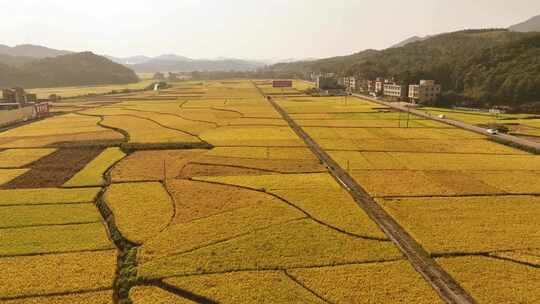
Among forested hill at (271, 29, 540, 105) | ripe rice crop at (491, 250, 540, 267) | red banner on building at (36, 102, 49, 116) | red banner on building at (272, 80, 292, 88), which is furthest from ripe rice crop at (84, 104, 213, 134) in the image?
red banner on building at (272, 80, 292, 88)

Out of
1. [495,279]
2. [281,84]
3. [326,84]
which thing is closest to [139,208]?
[495,279]

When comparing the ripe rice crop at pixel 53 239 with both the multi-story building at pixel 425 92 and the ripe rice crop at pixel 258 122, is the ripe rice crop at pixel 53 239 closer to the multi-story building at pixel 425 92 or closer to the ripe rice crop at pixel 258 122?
the ripe rice crop at pixel 258 122

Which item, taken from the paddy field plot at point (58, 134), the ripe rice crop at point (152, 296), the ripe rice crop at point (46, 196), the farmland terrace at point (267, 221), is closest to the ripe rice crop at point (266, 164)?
the farmland terrace at point (267, 221)

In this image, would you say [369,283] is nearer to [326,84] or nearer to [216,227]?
[216,227]

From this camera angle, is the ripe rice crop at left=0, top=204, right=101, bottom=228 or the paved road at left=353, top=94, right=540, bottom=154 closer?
the ripe rice crop at left=0, top=204, right=101, bottom=228

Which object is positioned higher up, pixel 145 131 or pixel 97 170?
pixel 145 131

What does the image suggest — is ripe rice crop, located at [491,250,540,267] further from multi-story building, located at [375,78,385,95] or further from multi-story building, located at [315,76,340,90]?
multi-story building, located at [315,76,340,90]
